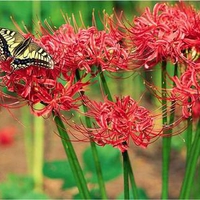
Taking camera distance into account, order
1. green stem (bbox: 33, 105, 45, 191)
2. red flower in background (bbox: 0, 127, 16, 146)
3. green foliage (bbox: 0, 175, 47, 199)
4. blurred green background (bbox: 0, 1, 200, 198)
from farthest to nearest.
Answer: red flower in background (bbox: 0, 127, 16, 146), blurred green background (bbox: 0, 1, 200, 198), green stem (bbox: 33, 105, 45, 191), green foliage (bbox: 0, 175, 47, 199)

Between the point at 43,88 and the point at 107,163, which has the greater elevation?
the point at 43,88

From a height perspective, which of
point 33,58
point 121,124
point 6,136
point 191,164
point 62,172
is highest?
point 33,58

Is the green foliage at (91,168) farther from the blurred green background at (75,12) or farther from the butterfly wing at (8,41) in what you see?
the blurred green background at (75,12)

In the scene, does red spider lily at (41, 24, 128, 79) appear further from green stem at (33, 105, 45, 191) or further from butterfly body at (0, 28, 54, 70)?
green stem at (33, 105, 45, 191)

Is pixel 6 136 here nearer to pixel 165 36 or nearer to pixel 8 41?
pixel 8 41

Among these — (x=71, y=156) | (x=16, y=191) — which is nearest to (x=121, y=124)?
(x=71, y=156)

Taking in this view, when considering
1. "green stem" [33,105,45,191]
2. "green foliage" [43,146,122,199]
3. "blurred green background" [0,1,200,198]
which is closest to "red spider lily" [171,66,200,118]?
"green foliage" [43,146,122,199]

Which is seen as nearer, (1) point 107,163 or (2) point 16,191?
(1) point 107,163
